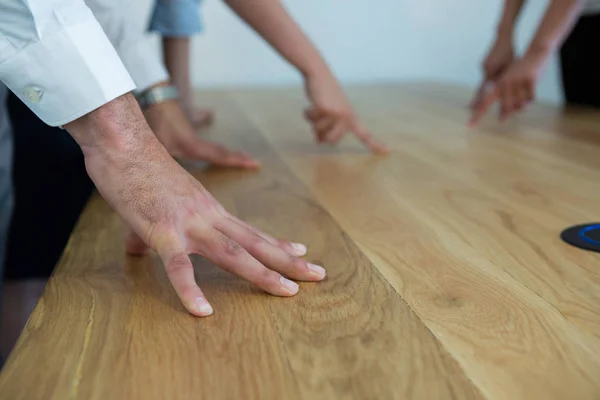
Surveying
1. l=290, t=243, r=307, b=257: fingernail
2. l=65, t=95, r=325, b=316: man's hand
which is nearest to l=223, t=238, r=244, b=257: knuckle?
l=65, t=95, r=325, b=316: man's hand

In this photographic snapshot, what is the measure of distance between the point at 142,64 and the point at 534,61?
1.02m

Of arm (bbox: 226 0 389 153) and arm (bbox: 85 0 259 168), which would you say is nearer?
arm (bbox: 85 0 259 168)

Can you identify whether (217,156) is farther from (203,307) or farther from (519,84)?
(519,84)

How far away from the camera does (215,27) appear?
2.85 meters

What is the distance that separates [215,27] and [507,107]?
1.42m

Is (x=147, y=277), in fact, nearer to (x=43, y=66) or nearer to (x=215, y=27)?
(x=43, y=66)

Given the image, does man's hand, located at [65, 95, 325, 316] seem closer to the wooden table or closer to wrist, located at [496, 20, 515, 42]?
the wooden table

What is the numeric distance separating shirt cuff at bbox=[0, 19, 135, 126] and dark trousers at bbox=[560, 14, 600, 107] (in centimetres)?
181

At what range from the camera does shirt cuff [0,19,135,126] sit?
2.50 ft

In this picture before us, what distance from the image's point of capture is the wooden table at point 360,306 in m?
0.58

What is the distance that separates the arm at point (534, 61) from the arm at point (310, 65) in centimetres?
46

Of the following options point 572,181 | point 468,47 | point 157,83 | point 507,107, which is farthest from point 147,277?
point 468,47

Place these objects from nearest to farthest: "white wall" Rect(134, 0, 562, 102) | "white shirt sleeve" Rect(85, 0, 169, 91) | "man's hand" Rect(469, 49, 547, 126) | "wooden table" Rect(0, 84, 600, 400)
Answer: "wooden table" Rect(0, 84, 600, 400) < "white shirt sleeve" Rect(85, 0, 169, 91) < "man's hand" Rect(469, 49, 547, 126) < "white wall" Rect(134, 0, 562, 102)

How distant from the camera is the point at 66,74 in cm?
77
